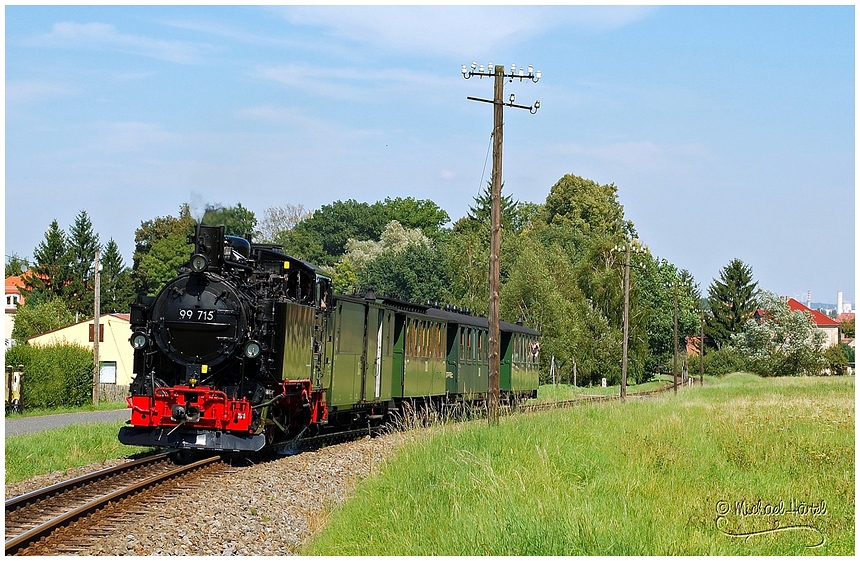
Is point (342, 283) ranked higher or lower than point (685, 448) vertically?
higher

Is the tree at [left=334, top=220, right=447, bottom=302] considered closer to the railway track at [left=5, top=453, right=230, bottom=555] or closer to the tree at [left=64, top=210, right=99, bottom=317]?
the tree at [left=64, top=210, right=99, bottom=317]

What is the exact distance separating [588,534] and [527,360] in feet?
81.1

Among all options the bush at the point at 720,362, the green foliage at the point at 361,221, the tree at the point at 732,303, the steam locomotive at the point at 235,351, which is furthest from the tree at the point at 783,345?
the steam locomotive at the point at 235,351

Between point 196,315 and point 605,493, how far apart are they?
722 cm

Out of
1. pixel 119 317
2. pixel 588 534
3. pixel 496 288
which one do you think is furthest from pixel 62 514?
pixel 119 317

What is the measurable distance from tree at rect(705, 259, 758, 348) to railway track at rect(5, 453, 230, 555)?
85.2 metres

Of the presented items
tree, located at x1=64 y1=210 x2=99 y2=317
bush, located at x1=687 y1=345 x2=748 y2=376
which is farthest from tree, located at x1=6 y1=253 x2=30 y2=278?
bush, located at x1=687 y1=345 x2=748 y2=376

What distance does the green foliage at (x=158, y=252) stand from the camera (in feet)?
200

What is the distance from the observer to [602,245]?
182 feet

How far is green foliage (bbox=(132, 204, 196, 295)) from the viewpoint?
200 ft

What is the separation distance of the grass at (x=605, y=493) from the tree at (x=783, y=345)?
59.4m

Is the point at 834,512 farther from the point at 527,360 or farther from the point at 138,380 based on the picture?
the point at 527,360

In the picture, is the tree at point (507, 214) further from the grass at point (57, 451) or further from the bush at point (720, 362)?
the grass at point (57, 451)

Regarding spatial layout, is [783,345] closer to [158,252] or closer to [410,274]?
[410,274]
